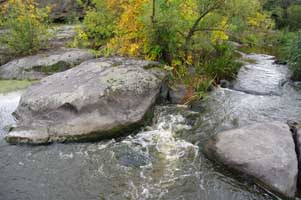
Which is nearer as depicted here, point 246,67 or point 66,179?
point 66,179

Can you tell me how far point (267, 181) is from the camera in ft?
16.0

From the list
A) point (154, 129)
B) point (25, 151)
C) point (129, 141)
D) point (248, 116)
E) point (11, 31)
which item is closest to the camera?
point (25, 151)

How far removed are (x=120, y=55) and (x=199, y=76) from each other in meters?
2.27

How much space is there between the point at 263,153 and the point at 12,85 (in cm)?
676

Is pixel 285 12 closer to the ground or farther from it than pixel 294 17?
A: farther from it

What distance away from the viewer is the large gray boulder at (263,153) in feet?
16.0

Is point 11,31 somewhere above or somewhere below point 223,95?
above

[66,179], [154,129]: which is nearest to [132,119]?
[154,129]

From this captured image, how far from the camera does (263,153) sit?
5.21 m

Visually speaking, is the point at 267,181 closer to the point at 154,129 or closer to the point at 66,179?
the point at 154,129

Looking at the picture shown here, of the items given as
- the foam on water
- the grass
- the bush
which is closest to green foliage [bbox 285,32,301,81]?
the grass

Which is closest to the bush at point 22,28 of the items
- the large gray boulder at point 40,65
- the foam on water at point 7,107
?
the large gray boulder at point 40,65

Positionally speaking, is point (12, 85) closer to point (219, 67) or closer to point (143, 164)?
point (143, 164)

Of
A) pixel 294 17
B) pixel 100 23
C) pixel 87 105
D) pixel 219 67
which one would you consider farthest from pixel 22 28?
pixel 294 17
